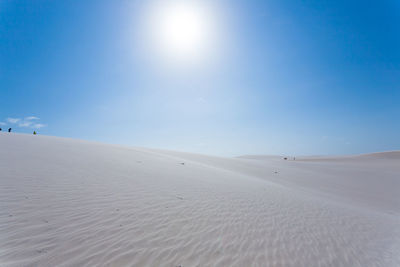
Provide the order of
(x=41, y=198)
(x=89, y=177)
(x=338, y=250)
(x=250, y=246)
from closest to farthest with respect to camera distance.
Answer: (x=250, y=246) < (x=338, y=250) < (x=41, y=198) < (x=89, y=177)

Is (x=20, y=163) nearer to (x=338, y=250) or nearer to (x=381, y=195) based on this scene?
(x=338, y=250)

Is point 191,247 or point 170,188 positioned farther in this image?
A: point 170,188

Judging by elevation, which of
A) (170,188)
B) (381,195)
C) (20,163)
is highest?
(20,163)

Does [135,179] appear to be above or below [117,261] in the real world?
above

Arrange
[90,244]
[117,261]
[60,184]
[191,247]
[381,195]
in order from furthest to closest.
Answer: [381,195]
[60,184]
[191,247]
[90,244]
[117,261]

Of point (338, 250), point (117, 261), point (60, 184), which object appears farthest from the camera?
point (60, 184)

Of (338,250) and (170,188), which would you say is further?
(170,188)

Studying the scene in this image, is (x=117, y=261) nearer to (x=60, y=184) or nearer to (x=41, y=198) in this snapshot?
(x=41, y=198)

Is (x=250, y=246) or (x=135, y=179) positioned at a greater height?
(x=135, y=179)

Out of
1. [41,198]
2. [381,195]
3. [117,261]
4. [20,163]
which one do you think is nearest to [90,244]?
[117,261]

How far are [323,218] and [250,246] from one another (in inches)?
122

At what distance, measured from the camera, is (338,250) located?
316 cm

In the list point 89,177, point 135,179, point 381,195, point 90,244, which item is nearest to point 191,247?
point 90,244

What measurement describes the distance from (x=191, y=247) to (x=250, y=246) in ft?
3.32
